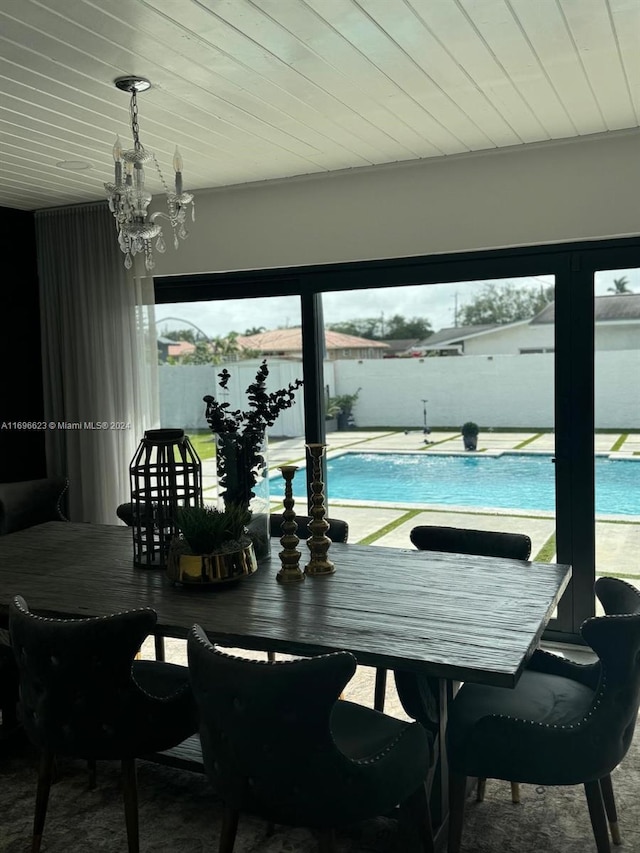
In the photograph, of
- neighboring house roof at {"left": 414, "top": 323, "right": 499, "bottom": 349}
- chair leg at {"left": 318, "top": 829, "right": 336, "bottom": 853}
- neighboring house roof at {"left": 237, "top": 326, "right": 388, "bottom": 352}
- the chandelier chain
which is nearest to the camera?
chair leg at {"left": 318, "top": 829, "right": 336, "bottom": 853}

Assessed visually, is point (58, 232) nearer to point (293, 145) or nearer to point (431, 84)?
point (293, 145)

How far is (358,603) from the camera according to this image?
259 centimetres

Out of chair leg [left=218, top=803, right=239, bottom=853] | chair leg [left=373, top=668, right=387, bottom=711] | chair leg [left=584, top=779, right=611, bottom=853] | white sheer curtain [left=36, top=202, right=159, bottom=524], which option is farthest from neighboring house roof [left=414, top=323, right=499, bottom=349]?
chair leg [left=218, top=803, right=239, bottom=853]

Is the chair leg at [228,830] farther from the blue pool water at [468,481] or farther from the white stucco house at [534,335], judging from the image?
the white stucco house at [534,335]

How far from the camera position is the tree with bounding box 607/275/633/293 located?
4.08 m

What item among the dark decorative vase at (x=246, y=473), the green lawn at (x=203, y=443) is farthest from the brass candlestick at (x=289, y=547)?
the green lawn at (x=203, y=443)

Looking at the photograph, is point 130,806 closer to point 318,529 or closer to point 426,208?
point 318,529

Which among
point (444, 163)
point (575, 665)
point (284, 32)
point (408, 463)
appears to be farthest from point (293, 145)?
point (575, 665)

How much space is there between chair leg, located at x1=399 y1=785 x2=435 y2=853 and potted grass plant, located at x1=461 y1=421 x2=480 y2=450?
8.24ft

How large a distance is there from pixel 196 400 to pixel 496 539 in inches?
108

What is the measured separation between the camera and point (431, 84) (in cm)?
304

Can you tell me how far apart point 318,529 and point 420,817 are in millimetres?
1037

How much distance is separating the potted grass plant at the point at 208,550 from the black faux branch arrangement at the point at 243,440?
0.52ft

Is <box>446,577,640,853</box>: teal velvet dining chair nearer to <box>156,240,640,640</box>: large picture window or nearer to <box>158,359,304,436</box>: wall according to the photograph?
<box>156,240,640,640</box>: large picture window
